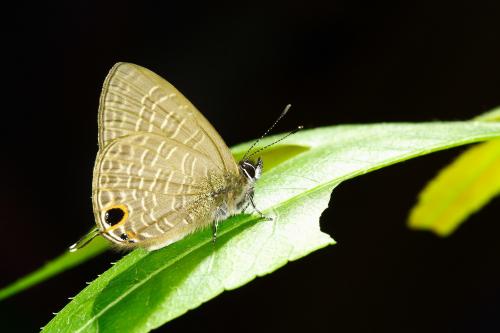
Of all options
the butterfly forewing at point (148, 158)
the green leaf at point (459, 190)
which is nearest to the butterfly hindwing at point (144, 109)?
the butterfly forewing at point (148, 158)

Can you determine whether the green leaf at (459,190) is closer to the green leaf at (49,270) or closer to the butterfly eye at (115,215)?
the butterfly eye at (115,215)

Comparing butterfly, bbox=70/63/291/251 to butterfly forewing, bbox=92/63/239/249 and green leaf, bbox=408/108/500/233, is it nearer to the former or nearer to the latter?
butterfly forewing, bbox=92/63/239/249

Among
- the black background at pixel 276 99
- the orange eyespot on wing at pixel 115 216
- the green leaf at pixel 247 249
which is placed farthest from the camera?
the black background at pixel 276 99

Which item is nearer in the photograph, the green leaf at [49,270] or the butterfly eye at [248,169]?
the green leaf at [49,270]

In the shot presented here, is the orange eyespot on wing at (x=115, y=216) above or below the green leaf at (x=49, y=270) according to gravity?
above

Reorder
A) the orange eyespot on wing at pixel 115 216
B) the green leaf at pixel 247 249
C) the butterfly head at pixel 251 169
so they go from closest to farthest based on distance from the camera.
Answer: the green leaf at pixel 247 249, the orange eyespot on wing at pixel 115 216, the butterfly head at pixel 251 169

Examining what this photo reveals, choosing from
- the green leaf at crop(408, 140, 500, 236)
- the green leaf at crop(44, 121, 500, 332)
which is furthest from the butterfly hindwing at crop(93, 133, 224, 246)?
the green leaf at crop(408, 140, 500, 236)

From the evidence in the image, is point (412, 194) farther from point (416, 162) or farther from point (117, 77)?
point (117, 77)

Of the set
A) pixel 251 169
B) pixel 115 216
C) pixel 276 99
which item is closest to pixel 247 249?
pixel 115 216
